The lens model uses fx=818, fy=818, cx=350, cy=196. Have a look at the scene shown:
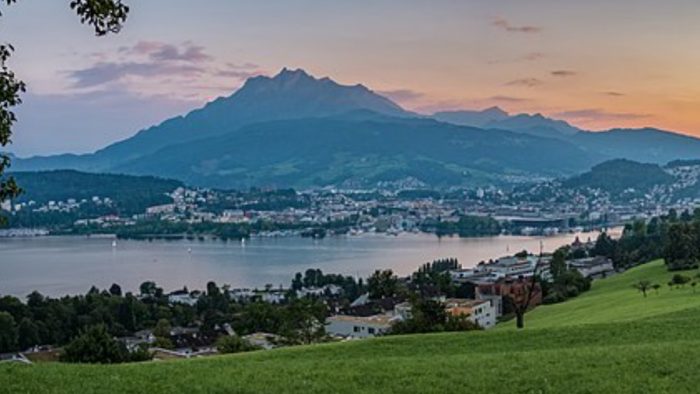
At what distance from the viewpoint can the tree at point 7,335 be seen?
29.3 meters

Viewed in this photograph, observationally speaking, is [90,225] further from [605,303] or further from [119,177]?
[605,303]

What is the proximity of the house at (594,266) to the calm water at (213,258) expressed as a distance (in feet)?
41.3

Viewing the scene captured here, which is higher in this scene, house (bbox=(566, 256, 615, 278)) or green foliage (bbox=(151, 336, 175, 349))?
house (bbox=(566, 256, 615, 278))

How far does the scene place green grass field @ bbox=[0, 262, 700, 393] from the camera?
6.88 meters

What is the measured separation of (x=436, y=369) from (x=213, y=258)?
219 feet

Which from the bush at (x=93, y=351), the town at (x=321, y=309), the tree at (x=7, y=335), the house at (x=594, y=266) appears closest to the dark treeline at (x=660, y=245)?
the house at (x=594, y=266)

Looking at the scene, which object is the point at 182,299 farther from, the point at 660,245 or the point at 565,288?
the point at 660,245

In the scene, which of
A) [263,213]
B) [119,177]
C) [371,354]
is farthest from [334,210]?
[371,354]

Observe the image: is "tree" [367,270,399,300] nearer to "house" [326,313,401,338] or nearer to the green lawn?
"house" [326,313,401,338]

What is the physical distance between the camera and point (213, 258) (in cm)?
7312

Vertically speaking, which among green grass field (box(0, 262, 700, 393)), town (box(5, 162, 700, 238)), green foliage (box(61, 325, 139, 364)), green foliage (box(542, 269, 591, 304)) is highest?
town (box(5, 162, 700, 238))

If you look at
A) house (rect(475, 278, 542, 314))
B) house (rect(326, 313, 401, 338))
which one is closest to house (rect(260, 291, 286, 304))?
house (rect(475, 278, 542, 314))

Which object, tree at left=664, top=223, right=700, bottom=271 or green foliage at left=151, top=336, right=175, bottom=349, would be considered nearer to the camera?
green foliage at left=151, top=336, right=175, bottom=349

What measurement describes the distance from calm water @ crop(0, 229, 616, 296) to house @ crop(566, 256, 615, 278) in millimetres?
12588
